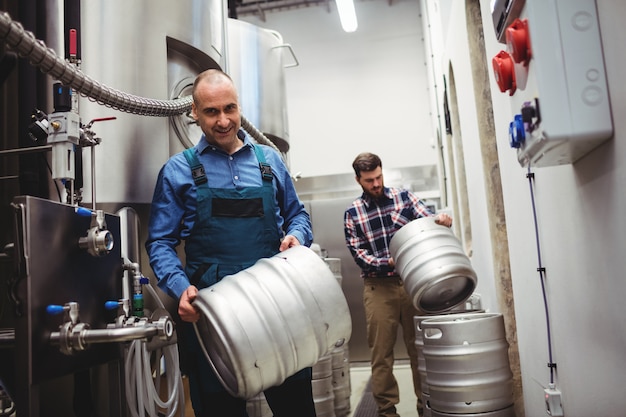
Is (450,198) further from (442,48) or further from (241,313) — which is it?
(241,313)

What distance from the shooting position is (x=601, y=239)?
1.24 metres

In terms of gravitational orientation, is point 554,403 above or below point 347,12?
below

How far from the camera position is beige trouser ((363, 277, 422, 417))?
9.95 ft

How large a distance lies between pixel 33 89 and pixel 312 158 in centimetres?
569

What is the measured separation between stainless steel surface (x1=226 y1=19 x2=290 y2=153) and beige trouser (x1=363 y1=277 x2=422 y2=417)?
153cm

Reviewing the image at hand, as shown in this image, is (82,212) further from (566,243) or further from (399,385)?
(399,385)

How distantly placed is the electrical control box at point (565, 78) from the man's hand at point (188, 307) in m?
0.94

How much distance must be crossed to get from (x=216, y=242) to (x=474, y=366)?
1262mm

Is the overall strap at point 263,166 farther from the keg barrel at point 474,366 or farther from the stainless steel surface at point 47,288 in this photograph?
the keg barrel at point 474,366

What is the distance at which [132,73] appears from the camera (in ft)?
6.36

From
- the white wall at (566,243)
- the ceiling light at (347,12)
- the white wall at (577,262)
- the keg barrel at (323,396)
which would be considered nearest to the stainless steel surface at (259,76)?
the ceiling light at (347,12)

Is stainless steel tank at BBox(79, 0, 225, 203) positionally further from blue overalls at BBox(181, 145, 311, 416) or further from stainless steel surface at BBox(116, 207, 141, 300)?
blue overalls at BBox(181, 145, 311, 416)

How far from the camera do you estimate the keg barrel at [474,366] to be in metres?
2.20

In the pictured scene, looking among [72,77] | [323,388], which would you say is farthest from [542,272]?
[323,388]
